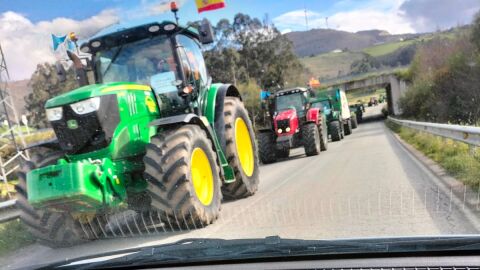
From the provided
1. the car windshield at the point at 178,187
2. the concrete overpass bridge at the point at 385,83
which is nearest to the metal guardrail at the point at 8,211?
the car windshield at the point at 178,187

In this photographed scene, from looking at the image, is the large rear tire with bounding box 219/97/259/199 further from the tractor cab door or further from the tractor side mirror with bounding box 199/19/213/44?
the tractor side mirror with bounding box 199/19/213/44

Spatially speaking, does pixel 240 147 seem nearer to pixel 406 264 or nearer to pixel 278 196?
pixel 278 196

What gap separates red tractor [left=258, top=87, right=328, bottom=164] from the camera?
16.8 meters

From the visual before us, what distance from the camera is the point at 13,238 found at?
734cm

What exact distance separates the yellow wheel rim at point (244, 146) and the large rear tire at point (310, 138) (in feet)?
24.1

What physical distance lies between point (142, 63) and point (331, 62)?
167617 mm

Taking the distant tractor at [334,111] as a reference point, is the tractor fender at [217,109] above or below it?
above

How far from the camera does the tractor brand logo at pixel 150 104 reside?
277 inches

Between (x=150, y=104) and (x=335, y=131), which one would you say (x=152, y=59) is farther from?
(x=335, y=131)

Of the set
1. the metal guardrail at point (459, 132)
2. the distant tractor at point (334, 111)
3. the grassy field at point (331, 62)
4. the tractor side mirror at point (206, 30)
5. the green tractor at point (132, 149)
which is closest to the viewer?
the green tractor at point (132, 149)

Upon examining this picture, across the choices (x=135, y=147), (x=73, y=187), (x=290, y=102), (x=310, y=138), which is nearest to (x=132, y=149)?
(x=135, y=147)

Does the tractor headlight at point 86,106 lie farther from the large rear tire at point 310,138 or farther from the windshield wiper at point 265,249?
the large rear tire at point 310,138

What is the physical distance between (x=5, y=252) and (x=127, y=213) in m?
1.63

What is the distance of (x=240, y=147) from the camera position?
916 centimetres
